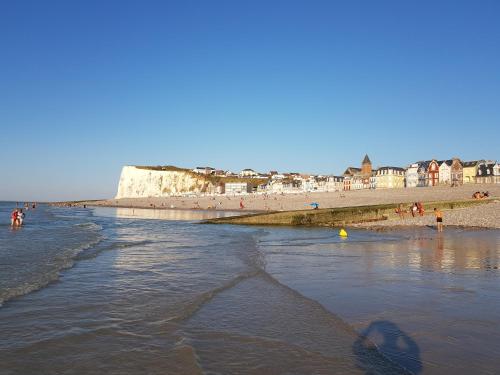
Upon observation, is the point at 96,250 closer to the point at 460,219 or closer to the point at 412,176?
the point at 460,219

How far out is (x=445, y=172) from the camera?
348ft

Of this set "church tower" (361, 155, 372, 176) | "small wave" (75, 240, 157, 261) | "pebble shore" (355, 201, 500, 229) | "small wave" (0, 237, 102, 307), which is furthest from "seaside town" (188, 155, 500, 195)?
"small wave" (0, 237, 102, 307)

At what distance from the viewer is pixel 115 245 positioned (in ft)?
61.6

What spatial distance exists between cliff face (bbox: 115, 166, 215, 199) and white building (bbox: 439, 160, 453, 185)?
309ft

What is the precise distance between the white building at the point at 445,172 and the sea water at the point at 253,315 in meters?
101

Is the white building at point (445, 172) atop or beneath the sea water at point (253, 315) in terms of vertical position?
atop

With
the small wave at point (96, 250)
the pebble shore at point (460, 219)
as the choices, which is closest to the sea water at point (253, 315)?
the small wave at point (96, 250)

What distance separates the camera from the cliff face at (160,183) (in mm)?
173250

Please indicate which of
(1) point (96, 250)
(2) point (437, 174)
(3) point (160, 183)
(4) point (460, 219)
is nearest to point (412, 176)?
(2) point (437, 174)

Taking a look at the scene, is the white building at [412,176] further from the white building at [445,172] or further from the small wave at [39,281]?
the small wave at [39,281]

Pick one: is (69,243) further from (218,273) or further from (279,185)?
(279,185)

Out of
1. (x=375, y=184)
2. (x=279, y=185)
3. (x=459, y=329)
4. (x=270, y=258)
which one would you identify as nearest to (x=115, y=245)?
(x=270, y=258)

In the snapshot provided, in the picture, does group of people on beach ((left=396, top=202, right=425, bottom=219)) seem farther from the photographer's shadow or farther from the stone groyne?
the photographer's shadow

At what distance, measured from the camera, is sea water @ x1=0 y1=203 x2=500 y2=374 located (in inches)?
198
